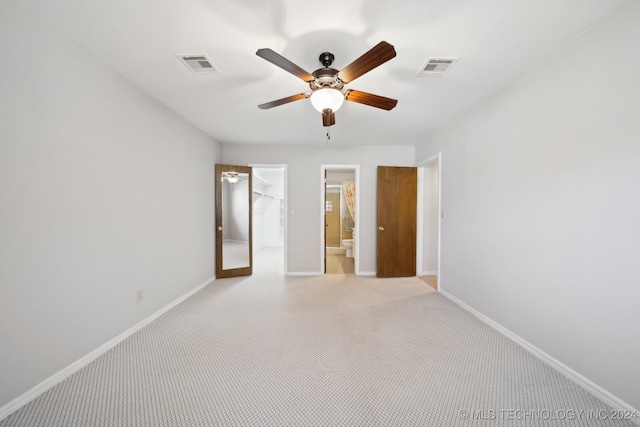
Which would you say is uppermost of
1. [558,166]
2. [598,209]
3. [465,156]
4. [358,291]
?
[465,156]

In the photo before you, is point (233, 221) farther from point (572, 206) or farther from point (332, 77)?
point (572, 206)

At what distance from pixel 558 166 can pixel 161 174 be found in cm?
385

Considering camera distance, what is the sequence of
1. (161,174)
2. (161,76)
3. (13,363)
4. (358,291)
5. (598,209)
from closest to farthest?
1. (13,363)
2. (598,209)
3. (161,76)
4. (161,174)
5. (358,291)

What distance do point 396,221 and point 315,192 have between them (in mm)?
1604

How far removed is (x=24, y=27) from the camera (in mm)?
1471

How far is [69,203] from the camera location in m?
1.73

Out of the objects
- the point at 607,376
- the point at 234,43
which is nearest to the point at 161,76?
the point at 234,43

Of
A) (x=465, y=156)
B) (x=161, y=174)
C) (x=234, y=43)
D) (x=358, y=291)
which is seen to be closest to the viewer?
(x=234, y=43)

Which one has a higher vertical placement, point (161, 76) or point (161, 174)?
point (161, 76)

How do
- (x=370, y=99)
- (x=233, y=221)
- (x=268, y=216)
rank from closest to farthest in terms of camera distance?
(x=370, y=99) → (x=233, y=221) → (x=268, y=216)

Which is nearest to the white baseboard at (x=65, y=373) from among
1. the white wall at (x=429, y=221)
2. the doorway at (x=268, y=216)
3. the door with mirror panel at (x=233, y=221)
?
the door with mirror panel at (x=233, y=221)

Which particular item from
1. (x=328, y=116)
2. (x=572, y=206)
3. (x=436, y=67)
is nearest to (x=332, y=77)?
(x=328, y=116)

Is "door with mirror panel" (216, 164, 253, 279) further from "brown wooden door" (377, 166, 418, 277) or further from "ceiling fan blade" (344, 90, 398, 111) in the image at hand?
"ceiling fan blade" (344, 90, 398, 111)

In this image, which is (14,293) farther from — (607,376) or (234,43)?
(607,376)
